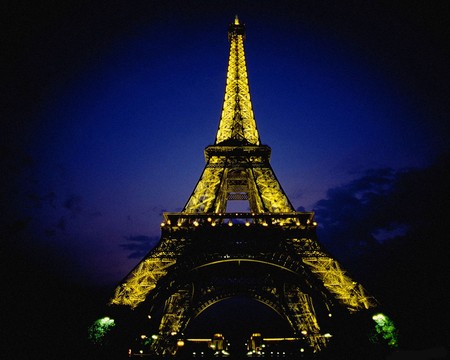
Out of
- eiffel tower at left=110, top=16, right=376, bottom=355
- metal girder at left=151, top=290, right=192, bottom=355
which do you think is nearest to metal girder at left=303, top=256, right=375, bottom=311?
eiffel tower at left=110, top=16, right=376, bottom=355

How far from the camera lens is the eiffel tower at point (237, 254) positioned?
50.3 feet

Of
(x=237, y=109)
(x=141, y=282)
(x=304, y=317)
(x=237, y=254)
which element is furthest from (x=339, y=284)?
(x=237, y=109)

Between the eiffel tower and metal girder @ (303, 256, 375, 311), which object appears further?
the eiffel tower

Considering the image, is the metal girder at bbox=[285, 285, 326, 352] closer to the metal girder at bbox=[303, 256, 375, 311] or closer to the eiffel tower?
the eiffel tower

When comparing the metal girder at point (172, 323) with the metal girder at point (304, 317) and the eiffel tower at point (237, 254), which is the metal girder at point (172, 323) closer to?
the eiffel tower at point (237, 254)

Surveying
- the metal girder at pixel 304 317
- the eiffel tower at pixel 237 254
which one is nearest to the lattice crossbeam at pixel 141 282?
the eiffel tower at pixel 237 254

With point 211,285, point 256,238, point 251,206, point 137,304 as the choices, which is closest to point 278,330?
point 211,285

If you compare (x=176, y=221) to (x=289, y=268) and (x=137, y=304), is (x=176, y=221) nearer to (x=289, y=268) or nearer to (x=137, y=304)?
(x=137, y=304)

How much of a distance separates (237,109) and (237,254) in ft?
53.8

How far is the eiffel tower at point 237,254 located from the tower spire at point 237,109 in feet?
0.33

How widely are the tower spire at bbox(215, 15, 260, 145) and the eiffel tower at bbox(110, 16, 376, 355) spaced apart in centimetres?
10

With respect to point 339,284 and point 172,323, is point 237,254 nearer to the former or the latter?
point 339,284

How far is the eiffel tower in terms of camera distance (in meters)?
15.3

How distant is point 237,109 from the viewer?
96.4 feet
